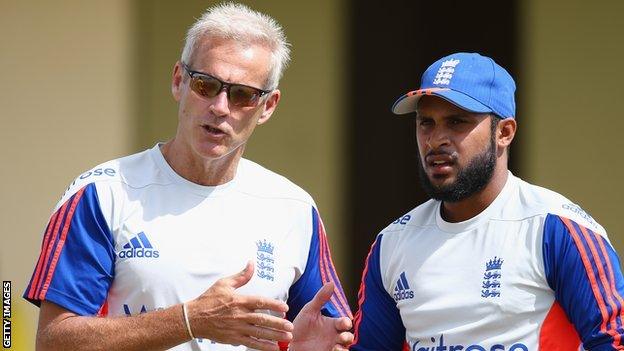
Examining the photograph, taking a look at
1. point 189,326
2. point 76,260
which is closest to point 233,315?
point 189,326

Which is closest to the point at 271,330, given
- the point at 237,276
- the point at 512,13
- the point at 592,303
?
the point at 237,276

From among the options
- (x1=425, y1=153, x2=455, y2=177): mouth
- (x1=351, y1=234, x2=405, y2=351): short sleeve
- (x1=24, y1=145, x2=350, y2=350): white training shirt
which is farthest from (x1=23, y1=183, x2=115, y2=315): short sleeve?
(x1=425, y1=153, x2=455, y2=177): mouth

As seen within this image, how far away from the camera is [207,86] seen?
382 centimetres

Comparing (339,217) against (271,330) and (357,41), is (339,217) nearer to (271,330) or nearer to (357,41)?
(357,41)

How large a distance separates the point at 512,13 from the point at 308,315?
288cm

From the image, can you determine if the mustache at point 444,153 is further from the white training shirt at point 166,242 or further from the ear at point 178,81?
the ear at point 178,81

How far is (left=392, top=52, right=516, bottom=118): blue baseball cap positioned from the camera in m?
Answer: 3.69

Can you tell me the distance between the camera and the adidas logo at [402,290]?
12.2 ft

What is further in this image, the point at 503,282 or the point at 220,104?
the point at 220,104

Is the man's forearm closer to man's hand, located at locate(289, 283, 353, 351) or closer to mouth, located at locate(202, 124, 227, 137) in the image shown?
man's hand, located at locate(289, 283, 353, 351)

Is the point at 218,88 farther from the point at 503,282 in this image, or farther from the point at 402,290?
the point at 503,282

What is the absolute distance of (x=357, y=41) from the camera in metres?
6.34

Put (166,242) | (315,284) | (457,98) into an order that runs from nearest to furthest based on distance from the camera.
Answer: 1. (457,98)
2. (166,242)
3. (315,284)

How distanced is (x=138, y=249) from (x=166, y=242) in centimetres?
9
